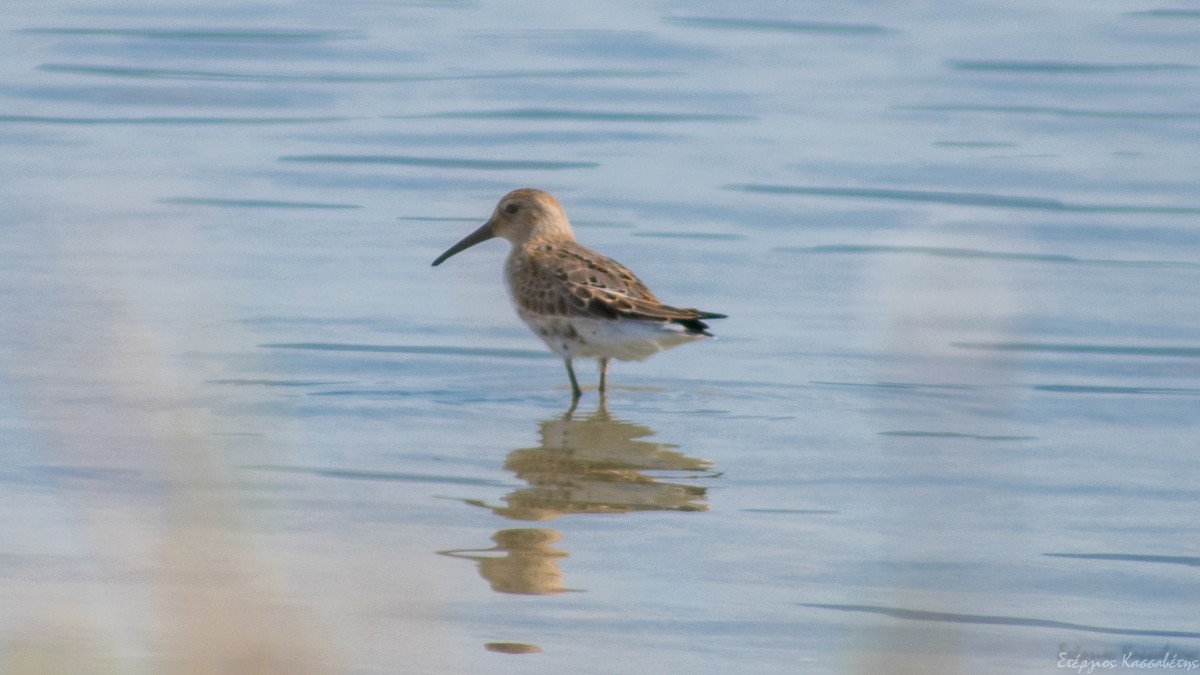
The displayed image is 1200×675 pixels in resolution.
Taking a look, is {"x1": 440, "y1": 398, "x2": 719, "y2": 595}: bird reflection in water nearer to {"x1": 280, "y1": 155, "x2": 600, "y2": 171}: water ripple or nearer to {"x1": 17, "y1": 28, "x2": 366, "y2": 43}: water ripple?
{"x1": 280, "y1": 155, "x2": 600, "y2": 171}: water ripple

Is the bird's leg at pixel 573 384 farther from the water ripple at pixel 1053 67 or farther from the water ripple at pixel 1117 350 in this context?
the water ripple at pixel 1053 67

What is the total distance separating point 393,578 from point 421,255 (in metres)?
5.47

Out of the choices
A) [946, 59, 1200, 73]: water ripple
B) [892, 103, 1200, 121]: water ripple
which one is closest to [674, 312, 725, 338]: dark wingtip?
[892, 103, 1200, 121]: water ripple

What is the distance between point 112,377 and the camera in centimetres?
828

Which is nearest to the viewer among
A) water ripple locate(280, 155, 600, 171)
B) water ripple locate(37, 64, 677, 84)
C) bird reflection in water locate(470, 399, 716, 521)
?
bird reflection in water locate(470, 399, 716, 521)

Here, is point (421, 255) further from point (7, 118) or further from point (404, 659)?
point (404, 659)

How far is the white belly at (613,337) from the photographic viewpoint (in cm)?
887

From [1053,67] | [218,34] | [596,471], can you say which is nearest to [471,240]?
[596,471]

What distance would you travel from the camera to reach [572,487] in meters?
7.48

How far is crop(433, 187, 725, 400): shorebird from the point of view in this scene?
888cm

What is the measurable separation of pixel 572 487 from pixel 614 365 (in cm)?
249

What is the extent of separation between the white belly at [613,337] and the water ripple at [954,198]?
386 centimetres

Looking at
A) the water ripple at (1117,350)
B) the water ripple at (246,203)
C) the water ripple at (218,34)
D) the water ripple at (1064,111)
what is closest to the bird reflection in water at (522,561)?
the water ripple at (1117,350)

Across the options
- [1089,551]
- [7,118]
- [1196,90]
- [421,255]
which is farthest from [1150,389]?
[7,118]
